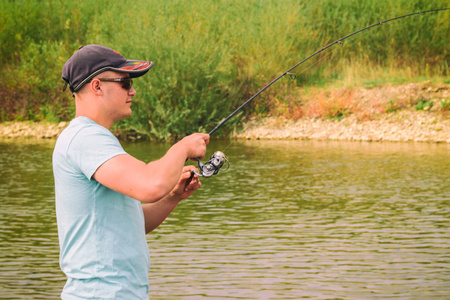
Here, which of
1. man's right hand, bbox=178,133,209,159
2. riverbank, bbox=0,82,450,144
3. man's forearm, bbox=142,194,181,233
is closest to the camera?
man's right hand, bbox=178,133,209,159

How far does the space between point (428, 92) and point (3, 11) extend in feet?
51.5

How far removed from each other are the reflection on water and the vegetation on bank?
7872 mm

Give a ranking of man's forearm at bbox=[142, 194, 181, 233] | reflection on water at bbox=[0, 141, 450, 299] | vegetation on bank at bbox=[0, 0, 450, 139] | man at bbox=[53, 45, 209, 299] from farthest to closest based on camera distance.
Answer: vegetation on bank at bbox=[0, 0, 450, 139] < reflection on water at bbox=[0, 141, 450, 299] < man's forearm at bbox=[142, 194, 181, 233] < man at bbox=[53, 45, 209, 299]

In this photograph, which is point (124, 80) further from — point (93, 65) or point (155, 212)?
point (155, 212)

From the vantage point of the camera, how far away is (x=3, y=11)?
29.4 m

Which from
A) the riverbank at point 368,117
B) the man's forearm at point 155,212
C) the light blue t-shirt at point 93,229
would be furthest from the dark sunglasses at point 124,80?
the riverbank at point 368,117

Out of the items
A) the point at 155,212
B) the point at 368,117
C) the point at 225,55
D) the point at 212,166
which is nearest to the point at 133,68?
the point at 155,212

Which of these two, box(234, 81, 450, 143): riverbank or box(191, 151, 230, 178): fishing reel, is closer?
box(191, 151, 230, 178): fishing reel

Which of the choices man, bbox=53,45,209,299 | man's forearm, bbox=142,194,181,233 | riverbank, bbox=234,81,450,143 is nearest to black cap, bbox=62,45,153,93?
man, bbox=53,45,209,299

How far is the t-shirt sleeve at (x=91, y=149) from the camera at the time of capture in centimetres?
244

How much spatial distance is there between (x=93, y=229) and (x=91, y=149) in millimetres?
268

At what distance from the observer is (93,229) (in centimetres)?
254

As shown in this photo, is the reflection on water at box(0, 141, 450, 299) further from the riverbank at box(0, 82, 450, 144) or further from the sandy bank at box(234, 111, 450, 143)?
the riverbank at box(0, 82, 450, 144)

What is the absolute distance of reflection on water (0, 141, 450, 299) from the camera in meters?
6.54
